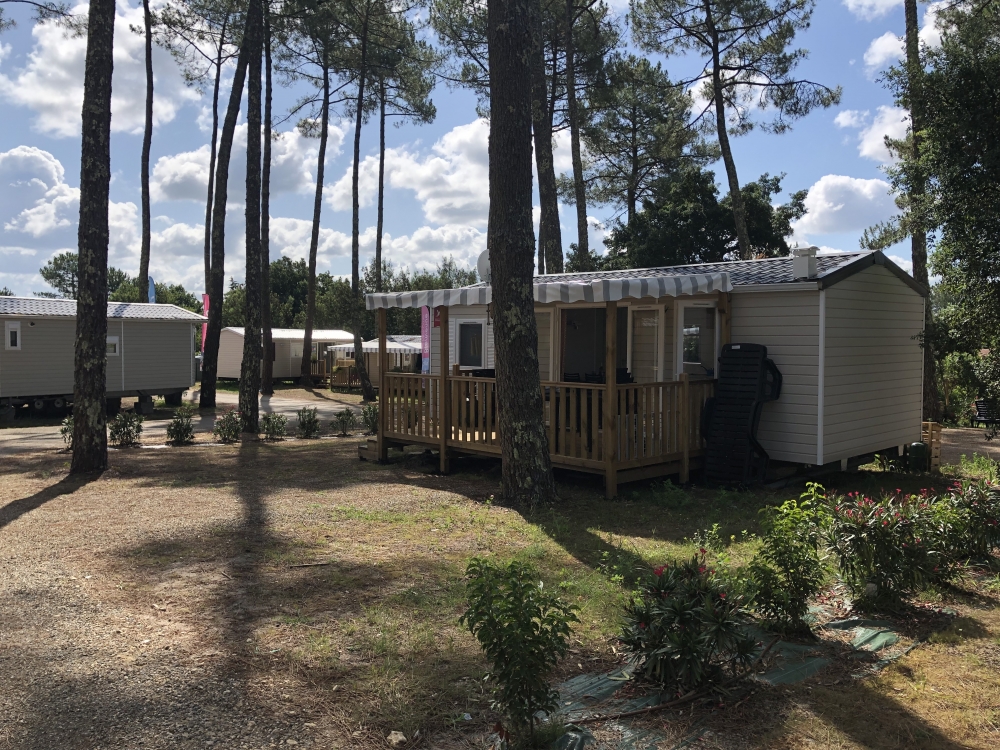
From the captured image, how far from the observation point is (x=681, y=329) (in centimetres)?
966

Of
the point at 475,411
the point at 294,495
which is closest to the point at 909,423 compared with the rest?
the point at 475,411

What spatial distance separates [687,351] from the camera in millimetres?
9688

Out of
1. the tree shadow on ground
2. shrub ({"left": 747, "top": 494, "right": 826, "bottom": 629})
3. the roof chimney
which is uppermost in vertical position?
the roof chimney

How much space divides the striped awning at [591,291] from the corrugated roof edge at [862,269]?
103 cm

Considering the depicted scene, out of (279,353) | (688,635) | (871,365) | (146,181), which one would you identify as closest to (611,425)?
(871,365)

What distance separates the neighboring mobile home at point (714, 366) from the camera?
8172 millimetres

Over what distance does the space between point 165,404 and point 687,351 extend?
1706 centimetres

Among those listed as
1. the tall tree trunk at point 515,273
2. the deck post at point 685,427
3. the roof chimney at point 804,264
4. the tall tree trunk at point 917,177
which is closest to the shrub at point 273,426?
the tall tree trunk at point 515,273

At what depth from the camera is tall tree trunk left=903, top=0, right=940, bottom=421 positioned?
8453 mm

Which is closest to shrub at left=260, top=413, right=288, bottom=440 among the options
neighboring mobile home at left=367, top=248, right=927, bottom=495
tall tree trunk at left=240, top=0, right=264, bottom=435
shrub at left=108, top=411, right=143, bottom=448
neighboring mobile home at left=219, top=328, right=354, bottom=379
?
tall tree trunk at left=240, top=0, right=264, bottom=435

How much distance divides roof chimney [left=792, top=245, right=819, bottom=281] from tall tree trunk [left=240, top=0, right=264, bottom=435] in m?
8.85

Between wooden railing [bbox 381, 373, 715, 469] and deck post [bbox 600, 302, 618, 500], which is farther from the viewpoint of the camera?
wooden railing [bbox 381, 373, 715, 469]

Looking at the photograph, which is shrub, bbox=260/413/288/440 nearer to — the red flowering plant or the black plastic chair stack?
the black plastic chair stack

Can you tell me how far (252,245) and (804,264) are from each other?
366 inches
